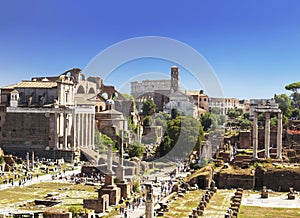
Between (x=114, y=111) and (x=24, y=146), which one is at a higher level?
(x=114, y=111)

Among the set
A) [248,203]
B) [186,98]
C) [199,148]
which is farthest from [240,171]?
[186,98]

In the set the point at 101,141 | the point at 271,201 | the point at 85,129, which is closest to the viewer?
the point at 271,201

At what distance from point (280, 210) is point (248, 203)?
8.00 feet

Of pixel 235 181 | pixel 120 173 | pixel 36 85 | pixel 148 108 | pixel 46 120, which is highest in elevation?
pixel 36 85

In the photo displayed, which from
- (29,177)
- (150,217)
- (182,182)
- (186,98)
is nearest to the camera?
(150,217)

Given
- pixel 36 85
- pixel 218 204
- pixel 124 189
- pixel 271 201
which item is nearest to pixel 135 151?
pixel 36 85

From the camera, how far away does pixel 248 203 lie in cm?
2817

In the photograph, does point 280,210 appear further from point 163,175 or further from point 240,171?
point 163,175

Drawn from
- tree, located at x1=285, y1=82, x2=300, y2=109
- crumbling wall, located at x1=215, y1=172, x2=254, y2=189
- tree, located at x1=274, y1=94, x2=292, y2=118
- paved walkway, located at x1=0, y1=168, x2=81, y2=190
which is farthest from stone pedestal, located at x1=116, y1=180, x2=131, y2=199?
tree, located at x1=285, y1=82, x2=300, y2=109

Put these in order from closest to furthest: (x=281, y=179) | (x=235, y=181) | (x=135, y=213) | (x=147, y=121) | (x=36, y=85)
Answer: (x=135, y=213), (x=281, y=179), (x=235, y=181), (x=36, y=85), (x=147, y=121)

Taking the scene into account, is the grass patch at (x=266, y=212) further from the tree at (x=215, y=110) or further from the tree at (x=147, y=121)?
the tree at (x=215, y=110)

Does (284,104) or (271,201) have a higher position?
(284,104)

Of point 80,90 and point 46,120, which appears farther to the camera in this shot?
point 80,90

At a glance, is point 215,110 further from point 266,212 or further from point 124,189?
point 266,212
